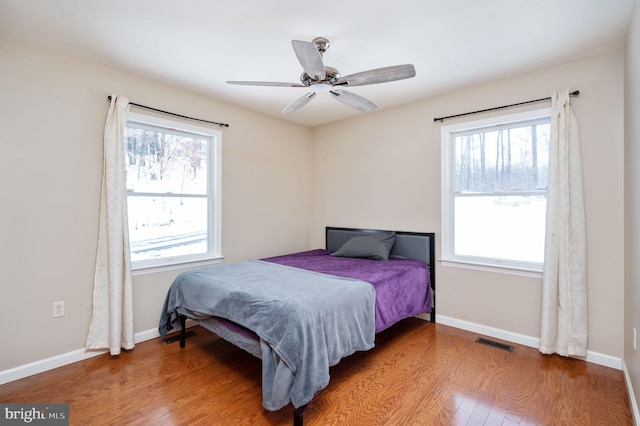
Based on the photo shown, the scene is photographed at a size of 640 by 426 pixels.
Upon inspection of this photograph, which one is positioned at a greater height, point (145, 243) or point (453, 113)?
point (453, 113)

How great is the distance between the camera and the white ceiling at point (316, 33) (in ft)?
6.43

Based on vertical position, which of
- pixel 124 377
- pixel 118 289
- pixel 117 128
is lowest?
pixel 124 377

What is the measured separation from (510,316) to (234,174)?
131 inches

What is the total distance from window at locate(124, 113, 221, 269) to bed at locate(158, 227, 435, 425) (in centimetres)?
66

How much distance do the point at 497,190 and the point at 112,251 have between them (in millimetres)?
3693

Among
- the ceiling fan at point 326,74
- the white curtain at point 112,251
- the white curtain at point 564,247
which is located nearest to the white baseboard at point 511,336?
the white curtain at point 564,247

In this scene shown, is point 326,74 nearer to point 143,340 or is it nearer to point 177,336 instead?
point 177,336

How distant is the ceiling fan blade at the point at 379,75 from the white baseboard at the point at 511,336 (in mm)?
2576

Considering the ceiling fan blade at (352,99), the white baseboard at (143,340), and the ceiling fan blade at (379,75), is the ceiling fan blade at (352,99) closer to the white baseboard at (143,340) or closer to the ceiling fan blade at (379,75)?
the ceiling fan blade at (379,75)

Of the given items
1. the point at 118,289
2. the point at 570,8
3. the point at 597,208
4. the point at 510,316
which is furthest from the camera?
the point at 510,316

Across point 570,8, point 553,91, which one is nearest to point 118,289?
point 570,8

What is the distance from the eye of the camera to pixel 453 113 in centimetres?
335

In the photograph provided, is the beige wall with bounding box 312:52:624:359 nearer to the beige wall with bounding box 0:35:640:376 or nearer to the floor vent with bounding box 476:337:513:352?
the beige wall with bounding box 0:35:640:376

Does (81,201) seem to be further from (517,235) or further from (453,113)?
(517,235)
